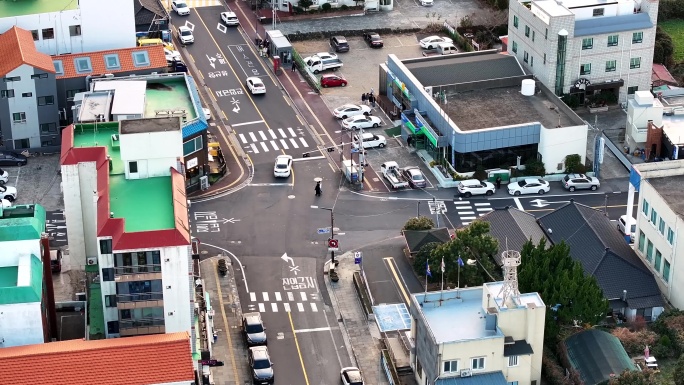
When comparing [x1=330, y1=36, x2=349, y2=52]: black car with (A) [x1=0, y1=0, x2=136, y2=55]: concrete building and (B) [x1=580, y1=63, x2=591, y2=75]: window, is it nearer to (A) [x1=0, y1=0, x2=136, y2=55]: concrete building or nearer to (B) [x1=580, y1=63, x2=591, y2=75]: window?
(A) [x1=0, y1=0, x2=136, y2=55]: concrete building

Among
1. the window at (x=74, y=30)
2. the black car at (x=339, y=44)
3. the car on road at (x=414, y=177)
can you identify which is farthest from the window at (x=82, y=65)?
the black car at (x=339, y=44)

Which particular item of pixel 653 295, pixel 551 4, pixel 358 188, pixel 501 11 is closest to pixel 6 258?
pixel 358 188

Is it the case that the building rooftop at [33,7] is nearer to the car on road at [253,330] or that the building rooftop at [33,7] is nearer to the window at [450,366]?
the car on road at [253,330]

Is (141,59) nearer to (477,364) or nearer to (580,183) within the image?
(580,183)

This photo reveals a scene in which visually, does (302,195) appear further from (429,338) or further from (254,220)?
(429,338)

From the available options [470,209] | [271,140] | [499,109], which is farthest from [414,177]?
[271,140]
